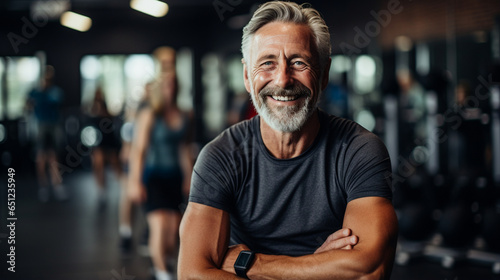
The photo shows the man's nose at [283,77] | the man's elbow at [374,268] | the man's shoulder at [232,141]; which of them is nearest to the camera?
the man's elbow at [374,268]

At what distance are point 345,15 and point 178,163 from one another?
5.61m

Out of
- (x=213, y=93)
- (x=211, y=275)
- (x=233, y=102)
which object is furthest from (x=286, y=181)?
(x=213, y=93)

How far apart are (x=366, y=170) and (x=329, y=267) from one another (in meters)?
Answer: 0.31

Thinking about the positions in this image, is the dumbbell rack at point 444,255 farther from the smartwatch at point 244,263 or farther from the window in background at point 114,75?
the window in background at point 114,75

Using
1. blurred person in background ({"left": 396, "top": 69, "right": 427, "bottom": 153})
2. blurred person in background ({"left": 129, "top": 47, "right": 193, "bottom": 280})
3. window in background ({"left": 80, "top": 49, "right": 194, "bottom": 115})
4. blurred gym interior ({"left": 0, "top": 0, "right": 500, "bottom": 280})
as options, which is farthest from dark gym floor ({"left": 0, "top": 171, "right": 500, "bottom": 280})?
window in background ({"left": 80, "top": 49, "right": 194, "bottom": 115})

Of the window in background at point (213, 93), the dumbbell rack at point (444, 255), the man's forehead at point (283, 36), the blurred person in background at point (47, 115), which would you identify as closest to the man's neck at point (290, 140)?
the man's forehead at point (283, 36)

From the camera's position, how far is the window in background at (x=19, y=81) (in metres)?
11.1

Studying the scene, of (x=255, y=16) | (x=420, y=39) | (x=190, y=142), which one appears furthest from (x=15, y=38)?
(x=255, y=16)

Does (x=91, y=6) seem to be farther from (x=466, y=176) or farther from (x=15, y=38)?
(x=466, y=176)

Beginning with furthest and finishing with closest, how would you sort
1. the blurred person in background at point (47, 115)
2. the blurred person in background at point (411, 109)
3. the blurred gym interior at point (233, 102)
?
the blurred person in background at point (47, 115), the blurred person in background at point (411, 109), the blurred gym interior at point (233, 102)

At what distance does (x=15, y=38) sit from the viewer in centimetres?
1129

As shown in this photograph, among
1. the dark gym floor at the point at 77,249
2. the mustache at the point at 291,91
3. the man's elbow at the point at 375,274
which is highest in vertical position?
the mustache at the point at 291,91

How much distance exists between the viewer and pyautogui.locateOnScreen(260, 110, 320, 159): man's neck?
165 centimetres

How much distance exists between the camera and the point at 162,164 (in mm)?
3408
